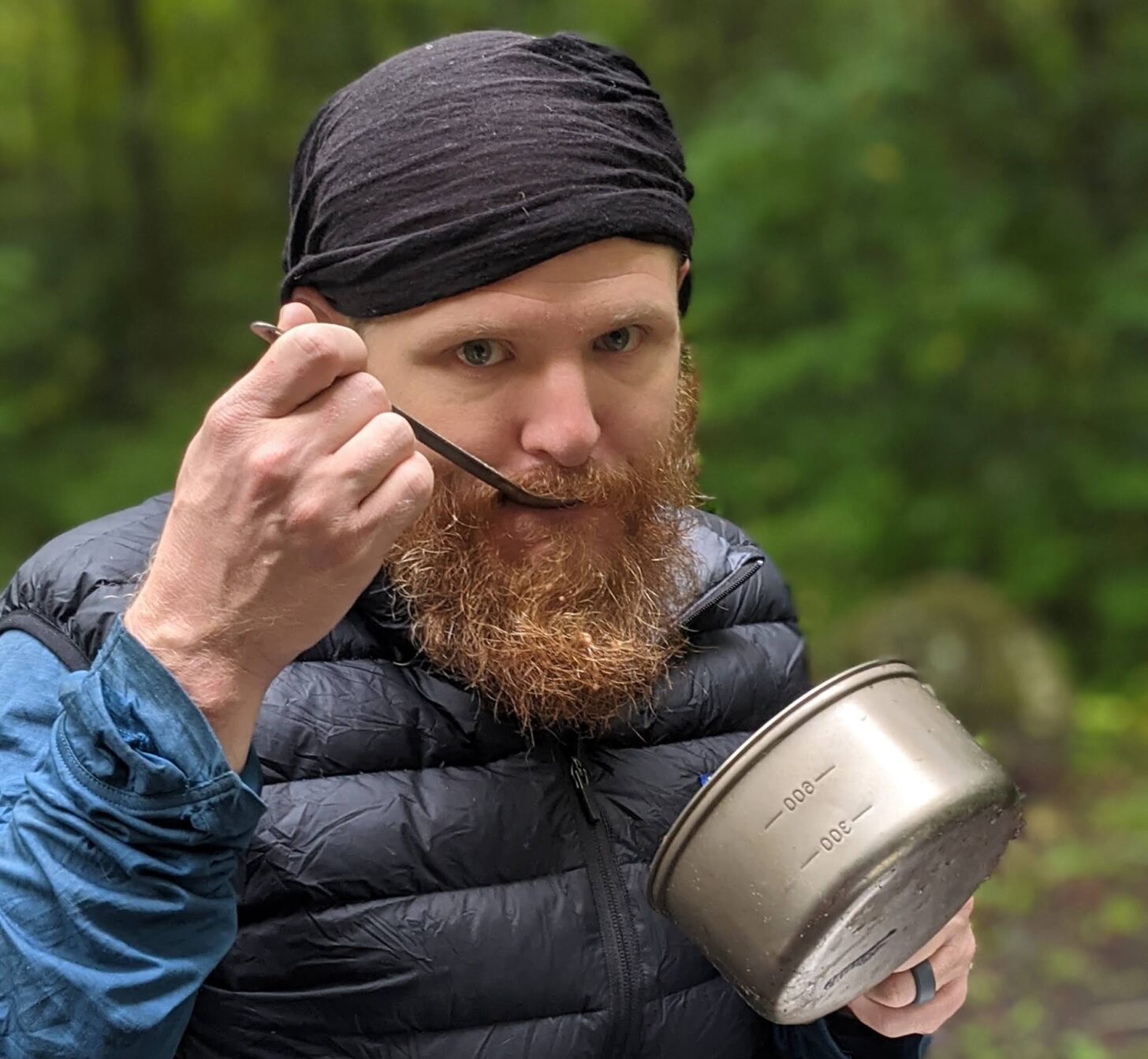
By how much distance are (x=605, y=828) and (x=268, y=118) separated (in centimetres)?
792

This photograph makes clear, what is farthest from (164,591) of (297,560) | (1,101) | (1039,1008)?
(1,101)

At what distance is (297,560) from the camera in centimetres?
102

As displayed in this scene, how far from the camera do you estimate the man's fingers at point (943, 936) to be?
1.40 metres

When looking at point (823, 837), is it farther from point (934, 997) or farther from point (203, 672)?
point (203, 672)

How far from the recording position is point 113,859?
100 centimetres

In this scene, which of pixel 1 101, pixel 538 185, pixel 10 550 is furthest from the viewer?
pixel 1 101

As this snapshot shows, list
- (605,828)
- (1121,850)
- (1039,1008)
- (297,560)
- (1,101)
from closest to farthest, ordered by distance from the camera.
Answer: (297,560) → (605,828) → (1039,1008) → (1121,850) → (1,101)

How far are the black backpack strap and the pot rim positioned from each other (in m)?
0.65

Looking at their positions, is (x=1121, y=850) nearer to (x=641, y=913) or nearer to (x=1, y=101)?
(x=641, y=913)

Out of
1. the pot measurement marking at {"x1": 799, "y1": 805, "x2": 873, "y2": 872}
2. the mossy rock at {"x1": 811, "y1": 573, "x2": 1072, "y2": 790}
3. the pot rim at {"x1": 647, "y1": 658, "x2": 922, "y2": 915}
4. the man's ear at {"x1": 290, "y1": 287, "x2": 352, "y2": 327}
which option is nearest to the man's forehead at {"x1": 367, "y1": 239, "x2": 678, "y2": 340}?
the man's ear at {"x1": 290, "y1": 287, "x2": 352, "y2": 327}

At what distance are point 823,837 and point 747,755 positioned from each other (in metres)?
0.11

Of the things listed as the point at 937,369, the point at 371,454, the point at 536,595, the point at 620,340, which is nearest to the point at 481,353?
the point at 620,340

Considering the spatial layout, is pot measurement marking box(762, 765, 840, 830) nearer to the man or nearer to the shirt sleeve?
the man

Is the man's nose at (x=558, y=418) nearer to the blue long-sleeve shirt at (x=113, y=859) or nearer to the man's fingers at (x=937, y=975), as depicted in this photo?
the blue long-sleeve shirt at (x=113, y=859)
